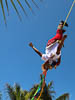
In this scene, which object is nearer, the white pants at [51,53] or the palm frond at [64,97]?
the white pants at [51,53]

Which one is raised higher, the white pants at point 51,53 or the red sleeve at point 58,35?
the red sleeve at point 58,35

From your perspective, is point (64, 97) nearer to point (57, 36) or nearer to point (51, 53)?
point (51, 53)

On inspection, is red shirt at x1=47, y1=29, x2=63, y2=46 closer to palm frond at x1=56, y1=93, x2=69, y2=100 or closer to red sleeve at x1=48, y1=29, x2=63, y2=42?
red sleeve at x1=48, y1=29, x2=63, y2=42

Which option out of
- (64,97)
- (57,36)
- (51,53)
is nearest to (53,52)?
(51,53)

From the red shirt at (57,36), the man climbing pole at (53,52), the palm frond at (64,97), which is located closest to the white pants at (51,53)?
the man climbing pole at (53,52)

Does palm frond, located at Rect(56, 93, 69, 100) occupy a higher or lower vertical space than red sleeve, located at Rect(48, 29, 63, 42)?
higher

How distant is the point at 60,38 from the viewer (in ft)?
11.3

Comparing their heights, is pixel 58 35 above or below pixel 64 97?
below

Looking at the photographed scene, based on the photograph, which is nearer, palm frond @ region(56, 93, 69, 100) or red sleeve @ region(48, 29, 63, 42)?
red sleeve @ region(48, 29, 63, 42)

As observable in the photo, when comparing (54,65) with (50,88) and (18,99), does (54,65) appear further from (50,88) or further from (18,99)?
(50,88)

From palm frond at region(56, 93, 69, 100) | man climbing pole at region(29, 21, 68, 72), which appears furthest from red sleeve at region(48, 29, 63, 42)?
palm frond at region(56, 93, 69, 100)

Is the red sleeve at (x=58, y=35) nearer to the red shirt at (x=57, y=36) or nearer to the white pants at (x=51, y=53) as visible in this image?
the red shirt at (x=57, y=36)

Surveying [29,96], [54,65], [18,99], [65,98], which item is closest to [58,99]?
[65,98]

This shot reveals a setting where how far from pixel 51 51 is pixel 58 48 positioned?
0.64ft
